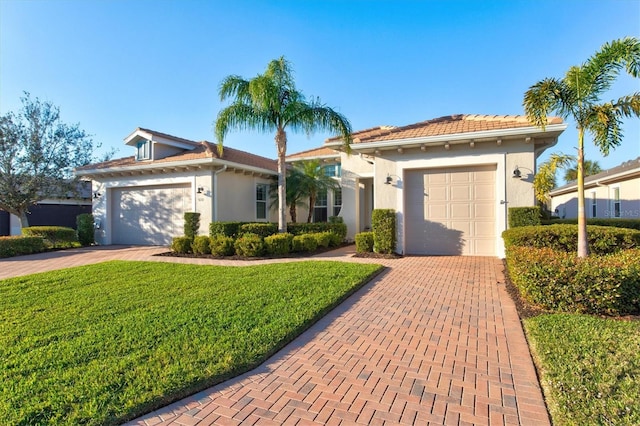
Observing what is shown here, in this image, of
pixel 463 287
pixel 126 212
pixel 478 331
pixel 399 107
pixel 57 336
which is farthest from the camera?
pixel 126 212

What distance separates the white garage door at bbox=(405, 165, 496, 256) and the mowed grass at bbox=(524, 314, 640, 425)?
19.4 feet

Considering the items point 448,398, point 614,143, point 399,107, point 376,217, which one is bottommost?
point 448,398

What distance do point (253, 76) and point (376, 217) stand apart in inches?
260

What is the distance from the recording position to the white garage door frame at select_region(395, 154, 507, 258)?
959 cm

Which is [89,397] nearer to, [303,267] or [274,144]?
[303,267]

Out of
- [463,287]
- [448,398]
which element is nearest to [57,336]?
[448,398]

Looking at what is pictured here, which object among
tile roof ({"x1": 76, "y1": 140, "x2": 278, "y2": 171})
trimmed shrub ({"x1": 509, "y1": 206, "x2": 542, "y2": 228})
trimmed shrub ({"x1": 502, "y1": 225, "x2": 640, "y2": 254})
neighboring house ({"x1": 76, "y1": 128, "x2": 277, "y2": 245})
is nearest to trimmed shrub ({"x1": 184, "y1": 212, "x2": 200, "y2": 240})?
neighboring house ({"x1": 76, "y1": 128, "x2": 277, "y2": 245})

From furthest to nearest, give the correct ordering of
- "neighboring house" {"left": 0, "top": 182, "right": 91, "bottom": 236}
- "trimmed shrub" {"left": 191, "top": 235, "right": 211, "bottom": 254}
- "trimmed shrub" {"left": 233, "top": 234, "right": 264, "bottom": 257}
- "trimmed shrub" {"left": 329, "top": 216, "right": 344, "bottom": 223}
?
"neighboring house" {"left": 0, "top": 182, "right": 91, "bottom": 236} → "trimmed shrub" {"left": 329, "top": 216, "right": 344, "bottom": 223} → "trimmed shrub" {"left": 191, "top": 235, "right": 211, "bottom": 254} → "trimmed shrub" {"left": 233, "top": 234, "right": 264, "bottom": 257}

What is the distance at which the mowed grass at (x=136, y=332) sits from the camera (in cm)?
273

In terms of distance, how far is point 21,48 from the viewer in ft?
33.3

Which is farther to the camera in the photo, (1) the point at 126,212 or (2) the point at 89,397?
(1) the point at 126,212

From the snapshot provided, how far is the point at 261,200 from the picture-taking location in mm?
16719

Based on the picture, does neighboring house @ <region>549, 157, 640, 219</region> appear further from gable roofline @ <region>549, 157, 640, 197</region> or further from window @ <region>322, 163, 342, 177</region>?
window @ <region>322, 163, 342, 177</region>

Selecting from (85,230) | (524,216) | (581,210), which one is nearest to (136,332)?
(581,210)
